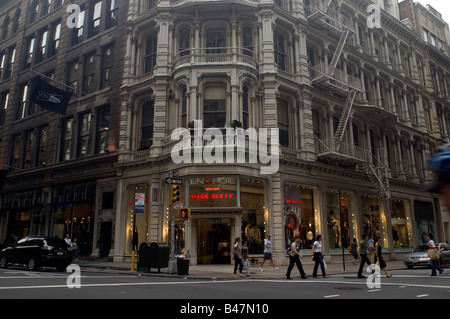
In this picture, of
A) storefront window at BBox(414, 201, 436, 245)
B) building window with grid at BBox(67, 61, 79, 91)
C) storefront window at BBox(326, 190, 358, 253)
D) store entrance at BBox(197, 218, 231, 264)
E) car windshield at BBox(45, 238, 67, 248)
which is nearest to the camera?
car windshield at BBox(45, 238, 67, 248)

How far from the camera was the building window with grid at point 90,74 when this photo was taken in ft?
95.2

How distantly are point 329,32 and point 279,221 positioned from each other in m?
15.6

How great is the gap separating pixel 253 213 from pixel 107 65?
16.1m

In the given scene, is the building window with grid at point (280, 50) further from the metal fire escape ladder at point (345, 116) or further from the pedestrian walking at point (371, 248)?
the pedestrian walking at point (371, 248)

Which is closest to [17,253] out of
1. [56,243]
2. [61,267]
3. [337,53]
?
[56,243]

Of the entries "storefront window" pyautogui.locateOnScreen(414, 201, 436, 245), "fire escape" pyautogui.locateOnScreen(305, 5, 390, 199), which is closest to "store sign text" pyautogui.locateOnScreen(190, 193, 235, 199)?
"fire escape" pyautogui.locateOnScreen(305, 5, 390, 199)

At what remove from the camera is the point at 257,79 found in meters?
23.4

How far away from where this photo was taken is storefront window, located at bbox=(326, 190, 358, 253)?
25594 millimetres

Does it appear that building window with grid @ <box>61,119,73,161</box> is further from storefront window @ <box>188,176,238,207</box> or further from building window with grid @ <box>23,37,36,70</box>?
storefront window @ <box>188,176,238,207</box>

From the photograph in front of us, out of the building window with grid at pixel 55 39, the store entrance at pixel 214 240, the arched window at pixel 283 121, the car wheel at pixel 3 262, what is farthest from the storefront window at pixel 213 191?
the building window with grid at pixel 55 39

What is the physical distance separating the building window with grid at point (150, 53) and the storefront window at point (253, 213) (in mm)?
10659

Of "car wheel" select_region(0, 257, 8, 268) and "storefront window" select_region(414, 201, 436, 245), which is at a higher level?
"storefront window" select_region(414, 201, 436, 245)

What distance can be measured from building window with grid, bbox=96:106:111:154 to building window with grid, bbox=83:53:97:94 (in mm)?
2444
